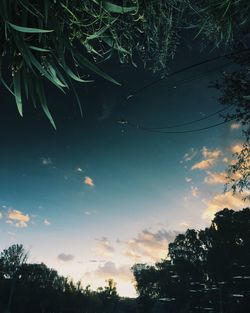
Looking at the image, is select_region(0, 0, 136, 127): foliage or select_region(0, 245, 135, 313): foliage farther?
select_region(0, 245, 135, 313): foliage

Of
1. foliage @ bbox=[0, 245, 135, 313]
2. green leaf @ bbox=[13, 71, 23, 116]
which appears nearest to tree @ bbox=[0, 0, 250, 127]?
green leaf @ bbox=[13, 71, 23, 116]

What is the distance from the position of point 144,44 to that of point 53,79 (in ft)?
6.57

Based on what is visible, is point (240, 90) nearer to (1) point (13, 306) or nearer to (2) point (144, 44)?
(2) point (144, 44)

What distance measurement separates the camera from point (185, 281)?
97.6m

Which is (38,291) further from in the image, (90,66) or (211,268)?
(90,66)

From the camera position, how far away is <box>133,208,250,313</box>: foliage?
87794mm

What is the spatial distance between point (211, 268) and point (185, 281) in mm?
9892

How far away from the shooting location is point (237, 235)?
91.9 meters

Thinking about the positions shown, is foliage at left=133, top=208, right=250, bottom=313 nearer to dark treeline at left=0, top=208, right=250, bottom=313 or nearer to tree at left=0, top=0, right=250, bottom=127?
dark treeline at left=0, top=208, right=250, bottom=313

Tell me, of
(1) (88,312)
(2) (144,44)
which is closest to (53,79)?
(2) (144,44)

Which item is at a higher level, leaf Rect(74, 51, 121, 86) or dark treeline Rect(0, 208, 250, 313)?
dark treeline Rect(0, 208, 250, 313)

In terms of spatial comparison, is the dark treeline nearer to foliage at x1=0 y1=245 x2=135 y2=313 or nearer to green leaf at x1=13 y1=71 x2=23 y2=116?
foliage at x1=0 y1=245 x2=135 y2=313

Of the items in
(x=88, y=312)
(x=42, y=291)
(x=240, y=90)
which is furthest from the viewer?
(x=88, y=312)

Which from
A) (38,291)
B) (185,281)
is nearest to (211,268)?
(185,281)
